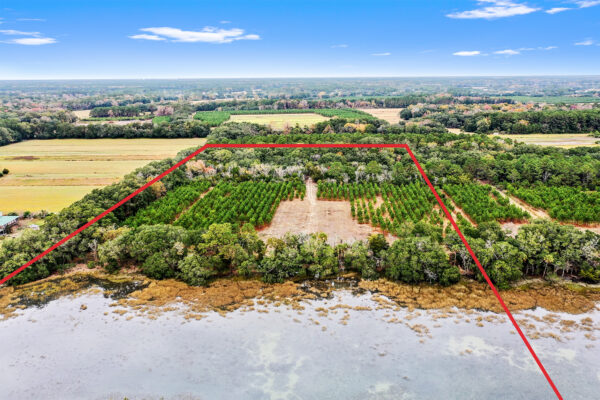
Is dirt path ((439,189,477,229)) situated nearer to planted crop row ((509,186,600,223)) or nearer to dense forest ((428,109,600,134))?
planted crop row ((509,186,600,223))

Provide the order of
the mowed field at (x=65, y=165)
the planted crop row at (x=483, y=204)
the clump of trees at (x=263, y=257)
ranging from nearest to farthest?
the clump of trees at (x=263, y=257), the planted crop row at (x=483, y=204), the mowed field at (x=65, y=165)

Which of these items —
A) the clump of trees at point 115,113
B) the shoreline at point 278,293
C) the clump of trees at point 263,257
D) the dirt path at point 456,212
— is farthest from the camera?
the clump of trees at point 115,113

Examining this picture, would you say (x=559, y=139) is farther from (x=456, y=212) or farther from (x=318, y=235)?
(x=318, y=235)

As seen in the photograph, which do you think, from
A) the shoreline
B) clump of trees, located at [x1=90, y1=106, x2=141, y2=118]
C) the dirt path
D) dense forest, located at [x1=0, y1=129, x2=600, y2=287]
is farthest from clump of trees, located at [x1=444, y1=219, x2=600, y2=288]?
clump of trees, located at [x1=90, y1=106, x2=141, y2=118]

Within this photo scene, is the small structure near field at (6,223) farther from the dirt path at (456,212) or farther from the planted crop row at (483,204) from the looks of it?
the planted crop row at (483,204)

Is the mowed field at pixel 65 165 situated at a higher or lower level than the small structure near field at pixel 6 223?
higher

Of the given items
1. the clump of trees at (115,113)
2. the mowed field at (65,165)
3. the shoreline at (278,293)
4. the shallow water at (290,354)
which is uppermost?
the clump of trees at (115,113)

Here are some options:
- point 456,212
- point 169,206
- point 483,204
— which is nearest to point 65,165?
point 169,206

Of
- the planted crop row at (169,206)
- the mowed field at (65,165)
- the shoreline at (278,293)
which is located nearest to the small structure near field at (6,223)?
the mowed field at (65,165)
